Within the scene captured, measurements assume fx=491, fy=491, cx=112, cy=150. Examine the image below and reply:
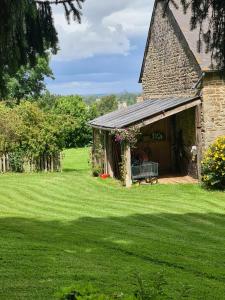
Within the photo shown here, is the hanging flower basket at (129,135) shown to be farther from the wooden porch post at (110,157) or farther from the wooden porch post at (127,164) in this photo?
the wooden porch post at (110,157)

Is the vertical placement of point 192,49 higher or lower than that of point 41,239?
higher

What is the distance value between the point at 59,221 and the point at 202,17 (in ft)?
28.3

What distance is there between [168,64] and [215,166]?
736 centimetres

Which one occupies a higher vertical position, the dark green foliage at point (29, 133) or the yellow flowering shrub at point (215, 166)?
the dark green foliage at point (29, 133)

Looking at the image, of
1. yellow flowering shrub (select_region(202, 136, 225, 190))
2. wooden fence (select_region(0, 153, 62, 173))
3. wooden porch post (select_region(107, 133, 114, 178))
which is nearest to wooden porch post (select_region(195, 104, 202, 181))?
yellow flowering shrub (select_region(202, 136, 225, 190))

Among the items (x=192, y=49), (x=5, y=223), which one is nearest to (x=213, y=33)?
(x=5, y=223)

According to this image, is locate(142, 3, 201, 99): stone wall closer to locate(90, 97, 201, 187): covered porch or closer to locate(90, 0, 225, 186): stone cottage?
locate(90, 0, 225, 186): stone cottage

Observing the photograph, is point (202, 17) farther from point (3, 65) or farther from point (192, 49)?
point (192, 49)

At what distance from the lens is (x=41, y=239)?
10805mm

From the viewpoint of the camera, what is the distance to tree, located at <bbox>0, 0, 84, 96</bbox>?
5738 millimetres

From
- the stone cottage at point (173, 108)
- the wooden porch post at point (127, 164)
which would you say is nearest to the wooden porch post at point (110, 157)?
the stone cottage at point (173, 108)

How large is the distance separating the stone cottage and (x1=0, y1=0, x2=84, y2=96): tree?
39.6 ft

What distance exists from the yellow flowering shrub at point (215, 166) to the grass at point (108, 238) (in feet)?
2.13

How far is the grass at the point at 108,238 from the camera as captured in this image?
25.0 feet
